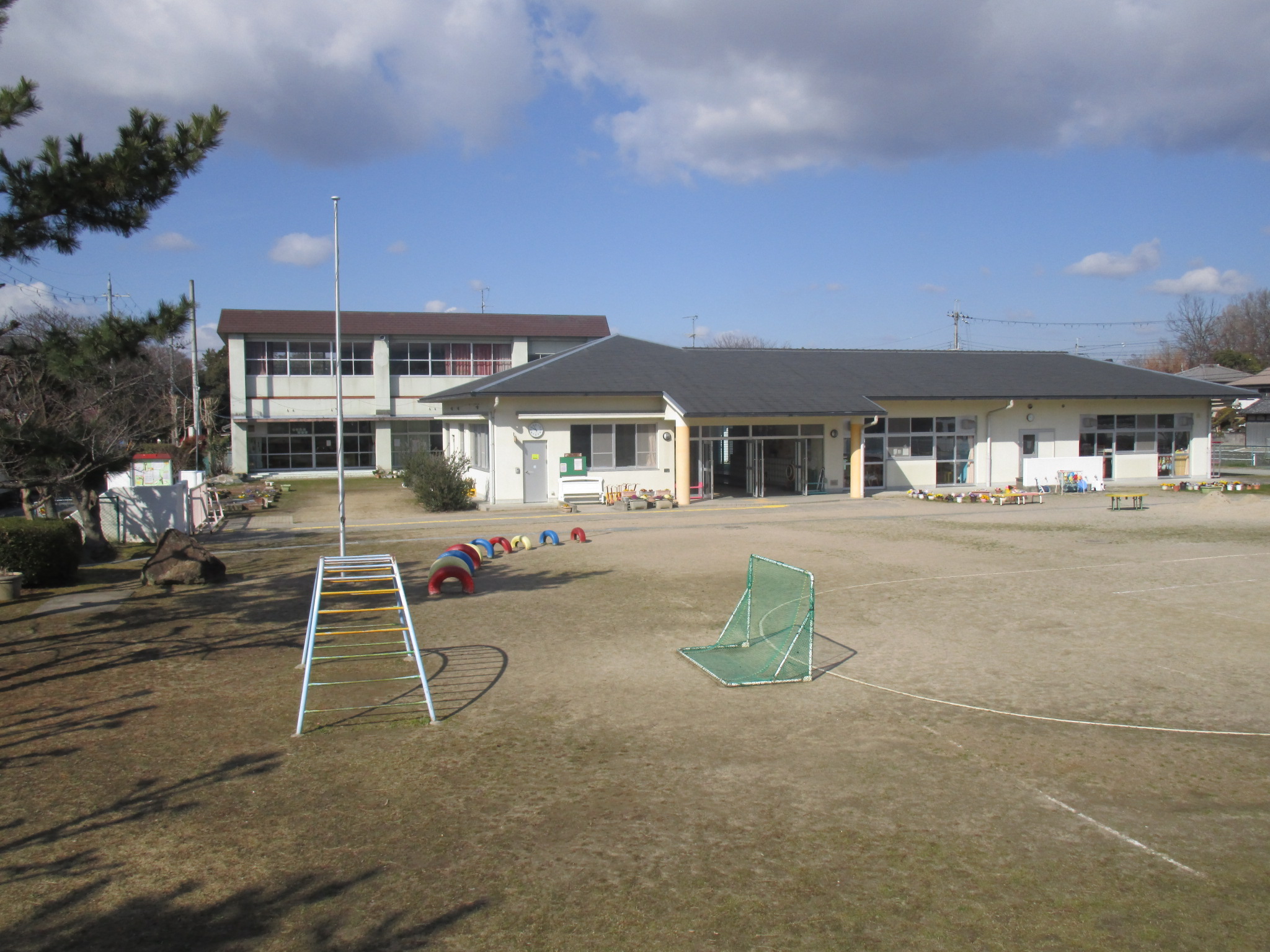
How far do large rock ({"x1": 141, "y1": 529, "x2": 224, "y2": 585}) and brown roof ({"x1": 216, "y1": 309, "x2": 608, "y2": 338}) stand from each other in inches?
1093

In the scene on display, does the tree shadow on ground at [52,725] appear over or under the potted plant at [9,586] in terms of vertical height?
under

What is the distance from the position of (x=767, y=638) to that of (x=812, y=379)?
863 inches

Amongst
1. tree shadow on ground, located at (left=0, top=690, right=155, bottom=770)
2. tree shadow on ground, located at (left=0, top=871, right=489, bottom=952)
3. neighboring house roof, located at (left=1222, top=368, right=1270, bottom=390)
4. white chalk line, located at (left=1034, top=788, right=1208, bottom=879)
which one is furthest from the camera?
neighboring house roof, located at (left=1222, top=368, right=1270, bottom=390)

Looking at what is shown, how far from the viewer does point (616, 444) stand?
1059 inches

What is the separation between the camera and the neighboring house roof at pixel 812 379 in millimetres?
26797

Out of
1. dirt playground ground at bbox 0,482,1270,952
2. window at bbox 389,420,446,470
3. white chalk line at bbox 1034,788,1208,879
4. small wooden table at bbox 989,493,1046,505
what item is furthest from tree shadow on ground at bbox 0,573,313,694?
window at bbox 389,420,446,470

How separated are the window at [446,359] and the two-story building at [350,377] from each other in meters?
0.04

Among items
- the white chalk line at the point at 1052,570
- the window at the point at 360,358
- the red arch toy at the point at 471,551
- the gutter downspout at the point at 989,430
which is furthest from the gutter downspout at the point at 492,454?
the window at the point at 360,358

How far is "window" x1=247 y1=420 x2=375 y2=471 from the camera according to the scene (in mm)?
41531

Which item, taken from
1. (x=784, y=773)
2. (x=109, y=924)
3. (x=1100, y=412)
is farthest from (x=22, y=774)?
(x=1100, y=412)

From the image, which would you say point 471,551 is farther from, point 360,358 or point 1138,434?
point 360,358

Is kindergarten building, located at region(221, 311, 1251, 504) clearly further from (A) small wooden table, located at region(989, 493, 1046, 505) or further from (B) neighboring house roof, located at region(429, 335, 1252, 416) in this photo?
(A) small wooden table, located at region(989, 493, 1046, 505)

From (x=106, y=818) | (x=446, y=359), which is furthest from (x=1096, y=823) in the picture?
(x=446, y=359)

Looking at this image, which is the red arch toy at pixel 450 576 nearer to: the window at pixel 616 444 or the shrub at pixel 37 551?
the shrub at pixel 37 551
